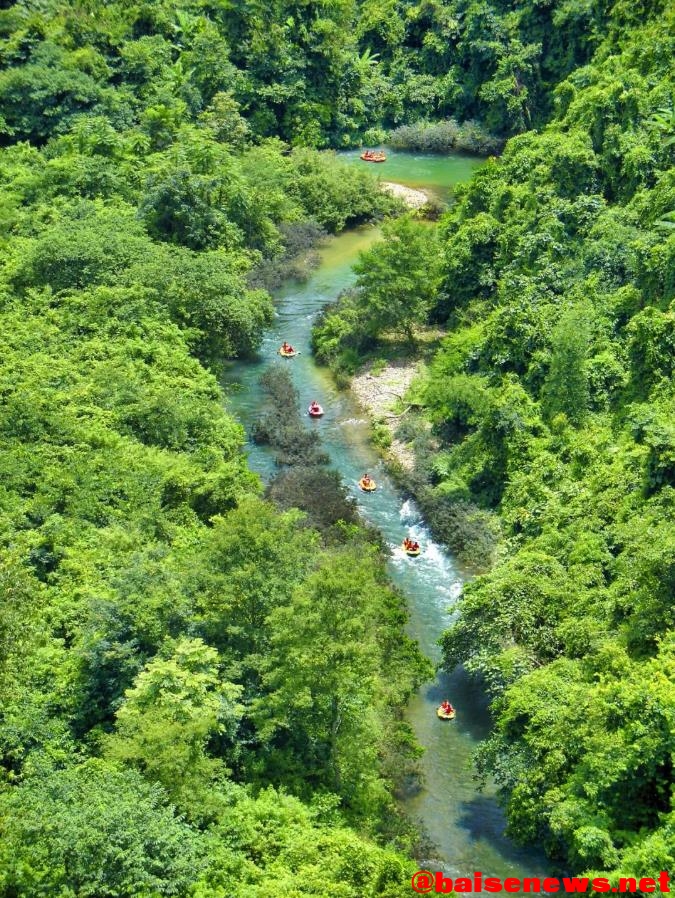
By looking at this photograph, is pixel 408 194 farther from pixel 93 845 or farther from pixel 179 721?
pixel 93 845

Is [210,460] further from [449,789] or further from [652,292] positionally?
[652,292]

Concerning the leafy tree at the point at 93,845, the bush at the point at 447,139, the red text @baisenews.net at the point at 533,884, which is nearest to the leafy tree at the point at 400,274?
the bush at the point at 447,139

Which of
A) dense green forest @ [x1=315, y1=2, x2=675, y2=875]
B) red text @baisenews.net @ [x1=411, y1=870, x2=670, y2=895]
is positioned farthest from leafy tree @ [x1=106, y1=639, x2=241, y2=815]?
dense green forest @ [x1=315, y1=2, x2=675, y2=875]

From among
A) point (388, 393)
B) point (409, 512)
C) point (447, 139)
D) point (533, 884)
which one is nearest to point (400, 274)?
point (388, 393)

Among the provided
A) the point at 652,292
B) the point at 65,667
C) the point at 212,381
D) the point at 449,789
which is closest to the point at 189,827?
the point at 65,667

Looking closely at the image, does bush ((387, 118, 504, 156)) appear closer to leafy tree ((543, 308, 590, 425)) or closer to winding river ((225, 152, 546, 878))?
winding river ((225, 152, 546, 878))
